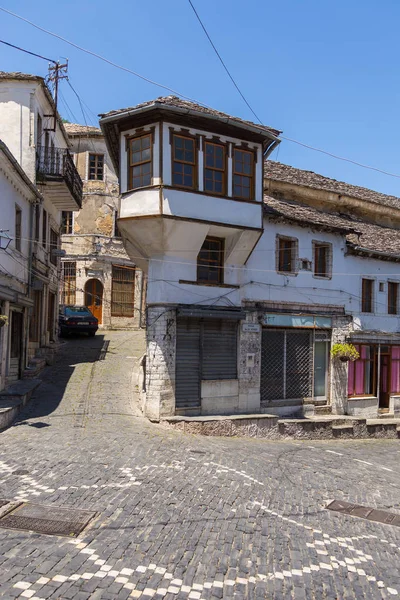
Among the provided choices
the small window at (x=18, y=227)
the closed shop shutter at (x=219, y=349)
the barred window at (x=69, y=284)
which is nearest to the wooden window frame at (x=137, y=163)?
the small window at (x=18, y=227)

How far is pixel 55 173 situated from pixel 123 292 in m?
12.8

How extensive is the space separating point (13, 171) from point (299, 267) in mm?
9625

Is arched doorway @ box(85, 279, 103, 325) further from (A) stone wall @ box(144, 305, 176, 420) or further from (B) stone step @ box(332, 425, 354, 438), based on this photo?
(B) stone step @ box(332, 425, 354, 438)

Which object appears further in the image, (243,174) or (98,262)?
(98,262)

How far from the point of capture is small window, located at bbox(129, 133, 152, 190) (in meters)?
15.2

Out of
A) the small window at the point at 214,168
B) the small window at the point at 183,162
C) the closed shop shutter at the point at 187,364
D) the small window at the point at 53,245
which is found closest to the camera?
the small window at the point at 183,162

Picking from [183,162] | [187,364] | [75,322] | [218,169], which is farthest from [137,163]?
[75,322]

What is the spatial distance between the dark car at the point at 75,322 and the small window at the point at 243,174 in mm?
13068

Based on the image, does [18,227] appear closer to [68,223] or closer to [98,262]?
[98,262]

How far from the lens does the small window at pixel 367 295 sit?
2044 cm

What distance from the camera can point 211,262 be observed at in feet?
54.2

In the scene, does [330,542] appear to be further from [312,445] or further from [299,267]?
[299,267]

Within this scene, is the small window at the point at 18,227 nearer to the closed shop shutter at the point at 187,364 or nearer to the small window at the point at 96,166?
the closed shop shutter at the point at 187,364

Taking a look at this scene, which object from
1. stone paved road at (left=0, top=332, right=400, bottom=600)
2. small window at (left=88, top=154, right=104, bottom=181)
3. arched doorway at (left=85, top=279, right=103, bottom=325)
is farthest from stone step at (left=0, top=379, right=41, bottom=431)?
small window at (left=88, top=154, right=104, bottom=181)
